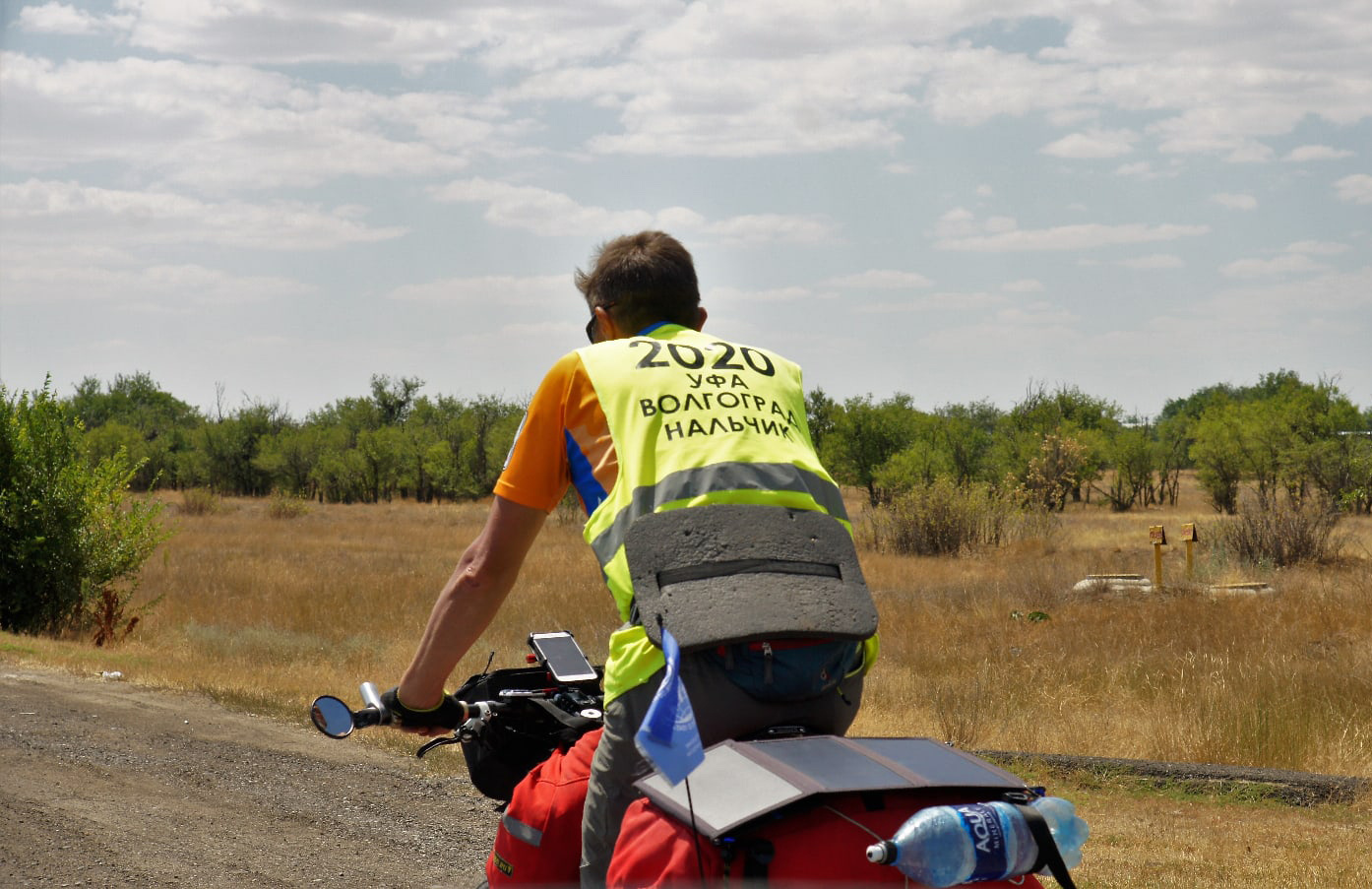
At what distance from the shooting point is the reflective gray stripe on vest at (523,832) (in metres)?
2.41

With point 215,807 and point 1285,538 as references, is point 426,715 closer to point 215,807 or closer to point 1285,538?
point 215,807

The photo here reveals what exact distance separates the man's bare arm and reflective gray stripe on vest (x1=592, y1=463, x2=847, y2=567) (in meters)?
0.22

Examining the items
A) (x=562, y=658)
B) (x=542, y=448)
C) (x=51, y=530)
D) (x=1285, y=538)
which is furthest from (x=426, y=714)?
(x=1285, y=538)

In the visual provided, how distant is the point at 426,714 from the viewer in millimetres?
2633

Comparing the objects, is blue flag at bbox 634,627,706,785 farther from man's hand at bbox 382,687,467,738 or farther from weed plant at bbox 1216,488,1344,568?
weed plant at bbox 1216,488,1344,568

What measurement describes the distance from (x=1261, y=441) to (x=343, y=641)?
130 feet

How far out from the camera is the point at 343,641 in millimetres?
14484

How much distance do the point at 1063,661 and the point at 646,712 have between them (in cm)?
1025

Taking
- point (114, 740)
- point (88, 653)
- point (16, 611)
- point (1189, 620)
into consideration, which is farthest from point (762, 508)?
point (16, 611)

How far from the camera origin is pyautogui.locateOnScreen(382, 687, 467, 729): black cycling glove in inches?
103

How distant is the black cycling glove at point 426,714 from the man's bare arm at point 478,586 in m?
0.15

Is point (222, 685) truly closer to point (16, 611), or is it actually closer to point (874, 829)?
point (16, 611)

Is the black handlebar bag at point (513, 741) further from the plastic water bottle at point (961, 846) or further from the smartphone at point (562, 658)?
the plastic water bottle at point (961, 846)

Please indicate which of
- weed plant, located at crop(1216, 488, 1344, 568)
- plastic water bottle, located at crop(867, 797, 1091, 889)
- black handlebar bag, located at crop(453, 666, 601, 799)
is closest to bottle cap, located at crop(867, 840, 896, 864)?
plastic water bottle, located at crop(867, 797, 1091, 889)
